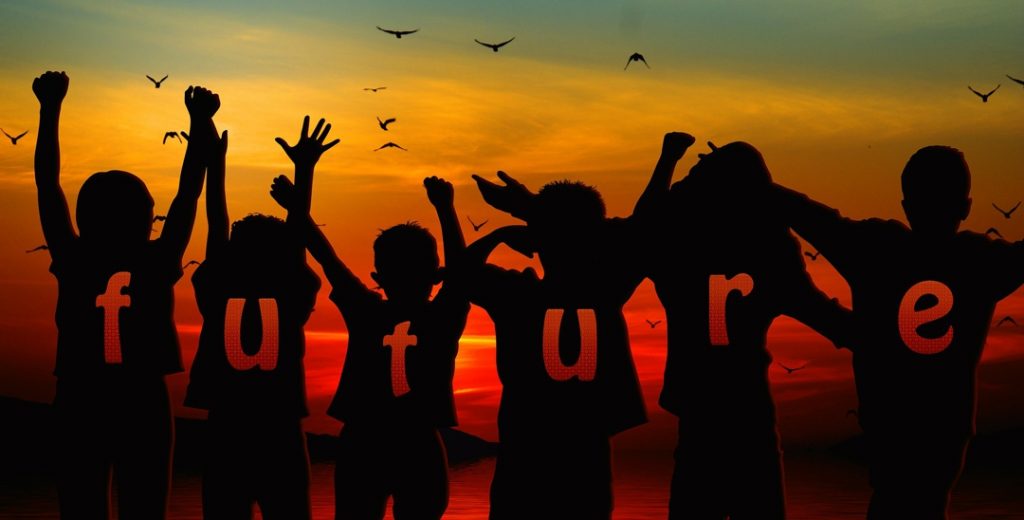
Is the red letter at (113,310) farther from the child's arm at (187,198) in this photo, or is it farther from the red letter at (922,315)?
the red letter at (922,315)

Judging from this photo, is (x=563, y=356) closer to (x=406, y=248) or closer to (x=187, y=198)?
(x=406, y=248)

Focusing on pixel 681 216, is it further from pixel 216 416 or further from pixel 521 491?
pixel 216 416

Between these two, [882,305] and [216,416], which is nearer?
[882,305]

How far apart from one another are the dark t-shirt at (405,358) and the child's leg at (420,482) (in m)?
0.18

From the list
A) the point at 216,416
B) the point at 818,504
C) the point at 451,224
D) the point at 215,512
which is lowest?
the point at 818,504

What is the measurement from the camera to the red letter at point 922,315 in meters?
7.63

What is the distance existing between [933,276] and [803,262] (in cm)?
82

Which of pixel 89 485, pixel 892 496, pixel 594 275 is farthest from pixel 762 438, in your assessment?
pixel 89 485

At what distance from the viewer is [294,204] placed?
8.80m

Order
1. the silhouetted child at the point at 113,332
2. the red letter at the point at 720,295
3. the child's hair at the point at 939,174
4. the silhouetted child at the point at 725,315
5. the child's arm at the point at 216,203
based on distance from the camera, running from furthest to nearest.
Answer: the child's arm at the point at 216,203, the silhouetted child at the point at 113,332, the red letter at the point at 720,295, the silhouetted child at the point at 725,315, the child's hair at the point at 939,174

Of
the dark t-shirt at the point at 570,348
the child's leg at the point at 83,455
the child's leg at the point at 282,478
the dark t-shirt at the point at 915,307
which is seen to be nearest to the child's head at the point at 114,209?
the child's leg at the point at 83,455

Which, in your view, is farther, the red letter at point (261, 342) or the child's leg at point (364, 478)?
the red letter at point (261, 342)

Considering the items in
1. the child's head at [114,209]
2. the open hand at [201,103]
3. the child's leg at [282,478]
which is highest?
the open hand at [201,103]

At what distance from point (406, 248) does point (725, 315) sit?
231 centimetres
